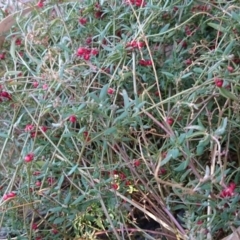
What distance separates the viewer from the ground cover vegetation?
2.74 feet

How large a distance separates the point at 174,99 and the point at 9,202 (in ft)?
1.11

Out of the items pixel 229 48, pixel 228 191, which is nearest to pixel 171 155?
pixel 228 191

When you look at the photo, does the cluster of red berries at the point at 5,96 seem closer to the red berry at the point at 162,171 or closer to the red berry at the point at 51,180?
the red berry at the point at 51,180

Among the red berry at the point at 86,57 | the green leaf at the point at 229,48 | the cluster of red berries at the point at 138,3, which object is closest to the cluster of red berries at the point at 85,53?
the red berry at the point at 86,57

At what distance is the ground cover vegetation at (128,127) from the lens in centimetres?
83

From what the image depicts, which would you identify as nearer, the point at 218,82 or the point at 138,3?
the point at 218,82

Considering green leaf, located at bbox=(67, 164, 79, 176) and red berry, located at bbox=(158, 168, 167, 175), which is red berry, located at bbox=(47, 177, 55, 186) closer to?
green leaf, located at bbox=(67, 164, 79, 176)

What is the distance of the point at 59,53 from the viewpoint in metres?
1.02

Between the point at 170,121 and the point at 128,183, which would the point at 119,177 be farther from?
the point at 170,121

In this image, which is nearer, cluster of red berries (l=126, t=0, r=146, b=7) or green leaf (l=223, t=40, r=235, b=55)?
green leaf (l=223, t=40, r=235, b=55)

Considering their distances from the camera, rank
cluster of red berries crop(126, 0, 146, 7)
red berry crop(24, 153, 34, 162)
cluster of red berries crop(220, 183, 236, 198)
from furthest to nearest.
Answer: cluster of red berries crop(126, 0, 146, 7)
red berry crop(24, 153, 34, 162)
cluster of red berries crop(220, 183, 236, 198)

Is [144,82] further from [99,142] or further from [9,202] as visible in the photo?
Answer: [9,202]

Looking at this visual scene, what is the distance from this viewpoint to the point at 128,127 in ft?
2.93

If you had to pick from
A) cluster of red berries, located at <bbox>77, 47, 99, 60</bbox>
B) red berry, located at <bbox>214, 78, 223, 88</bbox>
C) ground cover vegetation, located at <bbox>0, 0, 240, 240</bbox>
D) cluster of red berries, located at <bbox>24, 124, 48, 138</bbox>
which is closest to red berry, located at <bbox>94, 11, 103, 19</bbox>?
ground cover vegetation, located at <bbox>0, 0, 240, 240</bbox>
